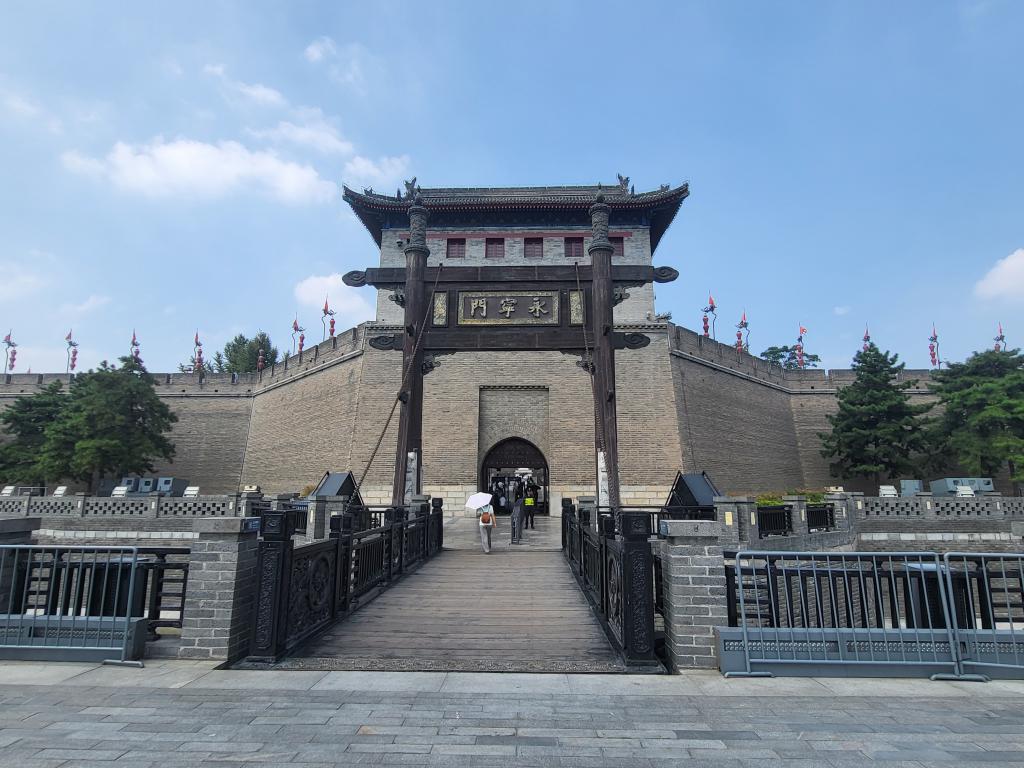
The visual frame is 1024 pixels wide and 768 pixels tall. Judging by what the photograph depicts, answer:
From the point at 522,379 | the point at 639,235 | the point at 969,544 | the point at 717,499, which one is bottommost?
the point at 969,544

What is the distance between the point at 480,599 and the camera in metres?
6.43

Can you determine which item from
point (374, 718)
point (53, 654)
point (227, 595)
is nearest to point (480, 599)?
point (227, 595)

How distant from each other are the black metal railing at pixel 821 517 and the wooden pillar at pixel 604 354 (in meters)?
7.14

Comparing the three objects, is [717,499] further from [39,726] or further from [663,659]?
[39,726]

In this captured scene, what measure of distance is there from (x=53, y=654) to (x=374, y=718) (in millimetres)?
2769

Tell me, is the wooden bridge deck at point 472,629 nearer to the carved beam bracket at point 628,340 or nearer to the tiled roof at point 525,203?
the carved beam bracket at point 628,340

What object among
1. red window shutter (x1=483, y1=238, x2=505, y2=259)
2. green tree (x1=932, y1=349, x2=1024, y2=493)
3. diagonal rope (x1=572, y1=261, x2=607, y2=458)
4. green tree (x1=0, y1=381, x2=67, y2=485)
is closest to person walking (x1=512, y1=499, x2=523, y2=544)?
diagonal rope (x1=572, y1=261, x2=607, y2=458)

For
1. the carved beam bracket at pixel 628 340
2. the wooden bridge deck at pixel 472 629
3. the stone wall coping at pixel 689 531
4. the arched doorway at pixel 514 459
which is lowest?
the wooden bridge deck at pixel 472 629

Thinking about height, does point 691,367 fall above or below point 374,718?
above

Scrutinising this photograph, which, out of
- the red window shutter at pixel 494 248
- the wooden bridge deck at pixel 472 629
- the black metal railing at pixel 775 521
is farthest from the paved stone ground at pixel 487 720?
the red window shutter at pixel 494 248

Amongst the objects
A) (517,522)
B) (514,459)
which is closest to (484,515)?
(517,522)

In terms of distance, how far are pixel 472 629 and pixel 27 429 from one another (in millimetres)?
29978

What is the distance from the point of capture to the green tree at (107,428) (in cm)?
2331

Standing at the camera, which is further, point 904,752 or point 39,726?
point 39,726
